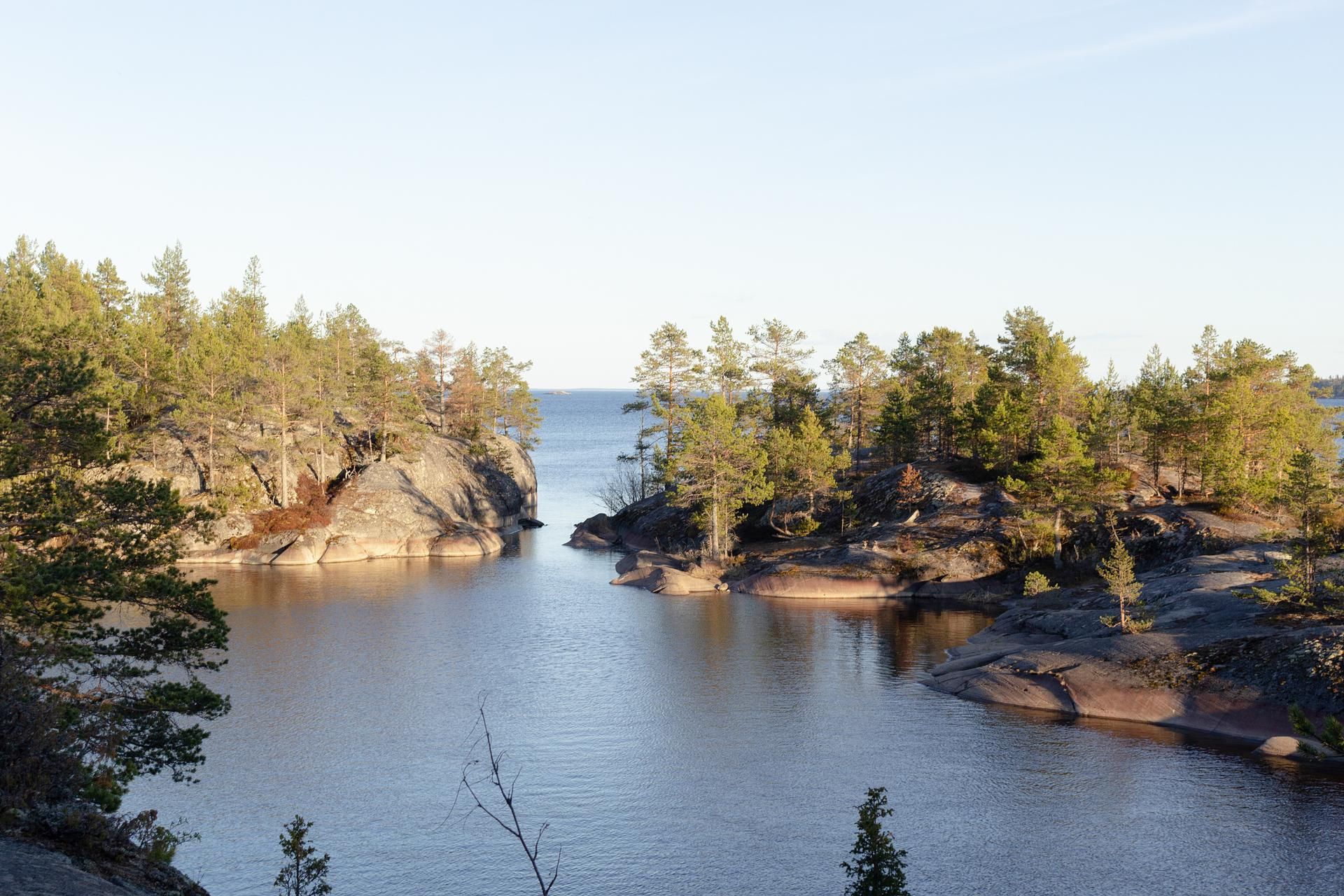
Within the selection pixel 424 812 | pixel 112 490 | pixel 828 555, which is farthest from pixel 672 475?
pixel 112 490

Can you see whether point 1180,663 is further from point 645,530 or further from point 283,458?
point 283,458

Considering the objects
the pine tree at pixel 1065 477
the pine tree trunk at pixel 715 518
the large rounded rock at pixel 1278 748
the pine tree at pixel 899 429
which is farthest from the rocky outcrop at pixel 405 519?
the large rounded rock at pixel 1278 748

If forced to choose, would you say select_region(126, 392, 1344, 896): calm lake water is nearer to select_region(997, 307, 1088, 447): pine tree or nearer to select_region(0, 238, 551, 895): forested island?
select_region(0, 238, 551, 895): forested island

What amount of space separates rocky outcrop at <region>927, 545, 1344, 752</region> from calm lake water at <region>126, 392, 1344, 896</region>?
60.9 inches

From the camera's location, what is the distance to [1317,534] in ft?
128

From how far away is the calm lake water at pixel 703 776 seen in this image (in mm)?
25344

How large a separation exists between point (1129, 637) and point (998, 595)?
21.6 m

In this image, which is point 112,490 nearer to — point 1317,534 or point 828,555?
point 1317,534

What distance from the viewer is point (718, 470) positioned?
72.9 m

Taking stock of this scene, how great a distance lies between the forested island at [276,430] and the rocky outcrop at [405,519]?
14 centimetres

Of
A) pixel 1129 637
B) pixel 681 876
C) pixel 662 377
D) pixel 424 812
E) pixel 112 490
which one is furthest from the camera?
pixel 662 377

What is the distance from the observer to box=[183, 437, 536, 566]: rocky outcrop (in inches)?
3152

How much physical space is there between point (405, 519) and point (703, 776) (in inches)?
2403

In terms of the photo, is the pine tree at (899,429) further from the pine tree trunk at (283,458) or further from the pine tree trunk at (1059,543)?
the pine tree trunk at (283,458)
